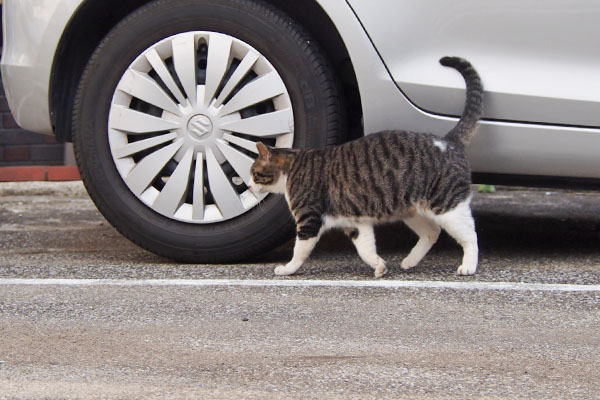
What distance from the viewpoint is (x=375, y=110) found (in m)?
4.18

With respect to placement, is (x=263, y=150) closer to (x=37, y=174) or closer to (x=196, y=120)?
(x=196, y=120)

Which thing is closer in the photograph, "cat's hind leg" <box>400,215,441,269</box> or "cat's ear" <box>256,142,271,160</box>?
"cat's ear" <box>256,142,271,160</box>

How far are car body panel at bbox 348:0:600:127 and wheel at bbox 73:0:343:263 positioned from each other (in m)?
0.36

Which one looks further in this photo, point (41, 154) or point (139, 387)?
point (41, 154)

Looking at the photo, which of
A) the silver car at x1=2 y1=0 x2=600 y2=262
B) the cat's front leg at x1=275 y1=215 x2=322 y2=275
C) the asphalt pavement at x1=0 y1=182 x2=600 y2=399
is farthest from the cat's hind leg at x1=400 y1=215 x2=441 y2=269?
the cat's front leg at x1=275 y1=215 x2=322 y2=275

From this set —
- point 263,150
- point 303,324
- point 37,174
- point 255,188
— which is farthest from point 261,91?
point 37,174

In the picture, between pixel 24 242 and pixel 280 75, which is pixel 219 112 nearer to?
pixel 280 75

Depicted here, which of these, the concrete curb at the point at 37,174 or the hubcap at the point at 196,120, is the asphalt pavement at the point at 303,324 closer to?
the hubcap at the point at 196,120

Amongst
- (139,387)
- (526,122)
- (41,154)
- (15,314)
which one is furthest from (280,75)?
(41,154)

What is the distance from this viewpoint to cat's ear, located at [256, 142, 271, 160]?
409 centimetres

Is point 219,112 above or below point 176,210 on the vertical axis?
above

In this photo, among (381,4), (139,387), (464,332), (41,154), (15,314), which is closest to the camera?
(139,387)

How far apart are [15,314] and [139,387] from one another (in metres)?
0.94

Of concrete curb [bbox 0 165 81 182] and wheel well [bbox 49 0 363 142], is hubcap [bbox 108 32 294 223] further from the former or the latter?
concrete curb [bbox 0 165 81 182]
